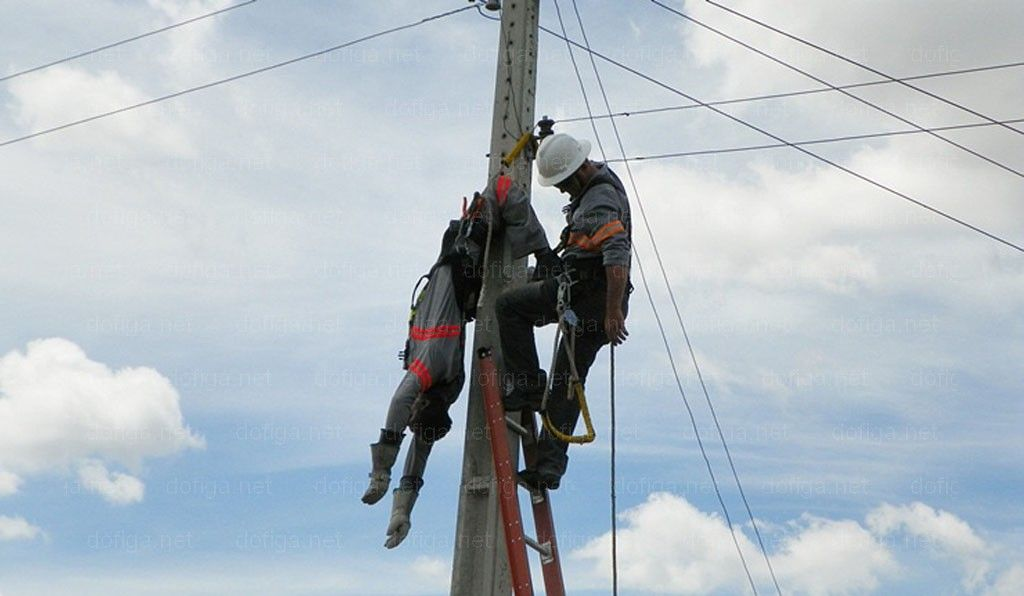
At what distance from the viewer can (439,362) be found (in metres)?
6.95

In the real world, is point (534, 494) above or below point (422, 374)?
below

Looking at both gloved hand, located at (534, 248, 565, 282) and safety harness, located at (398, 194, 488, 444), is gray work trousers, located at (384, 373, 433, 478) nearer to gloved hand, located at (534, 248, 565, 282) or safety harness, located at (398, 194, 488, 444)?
safety harness, located at (398, 194, 488, 444)

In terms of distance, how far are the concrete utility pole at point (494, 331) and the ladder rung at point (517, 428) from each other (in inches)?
1.6

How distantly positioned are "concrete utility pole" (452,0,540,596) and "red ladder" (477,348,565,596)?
128mm

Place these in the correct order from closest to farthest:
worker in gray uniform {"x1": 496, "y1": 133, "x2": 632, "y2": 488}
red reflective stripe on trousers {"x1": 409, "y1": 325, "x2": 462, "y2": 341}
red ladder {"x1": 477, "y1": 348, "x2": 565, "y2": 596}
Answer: red ladder {"x1": 477, "y1": 348, "x2": 565, "y2": 596}
worker in gray uniform {"x1": 496, "y1": 133, "x2": 632, "y2": 488}
red reflective stripe on trousers {"x1": 409, "y1": 325, "x2": 462, "y2": 341}

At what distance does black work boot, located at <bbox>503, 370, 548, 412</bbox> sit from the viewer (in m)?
6.95

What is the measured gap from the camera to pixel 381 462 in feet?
22.1

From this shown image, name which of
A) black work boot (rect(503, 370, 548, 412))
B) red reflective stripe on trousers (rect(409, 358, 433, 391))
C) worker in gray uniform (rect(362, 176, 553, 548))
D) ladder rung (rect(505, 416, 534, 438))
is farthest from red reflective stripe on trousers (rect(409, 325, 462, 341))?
ladder rung (rect(505, 416, 534, 438))

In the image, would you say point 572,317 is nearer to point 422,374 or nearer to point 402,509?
point 422,374

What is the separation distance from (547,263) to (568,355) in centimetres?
68

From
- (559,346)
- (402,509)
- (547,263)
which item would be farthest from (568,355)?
(402,509)

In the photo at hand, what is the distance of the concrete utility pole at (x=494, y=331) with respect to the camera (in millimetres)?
6594

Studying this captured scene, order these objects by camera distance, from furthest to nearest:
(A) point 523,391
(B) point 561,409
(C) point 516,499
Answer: (A) point 523,391, (B) point 561,409, (C) point 516,499

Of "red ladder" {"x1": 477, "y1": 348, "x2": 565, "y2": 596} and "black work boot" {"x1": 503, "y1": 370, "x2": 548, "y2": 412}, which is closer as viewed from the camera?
"red ladder" {"x1": 477, "y1": 348, "x2": 565, "y2": 596}
